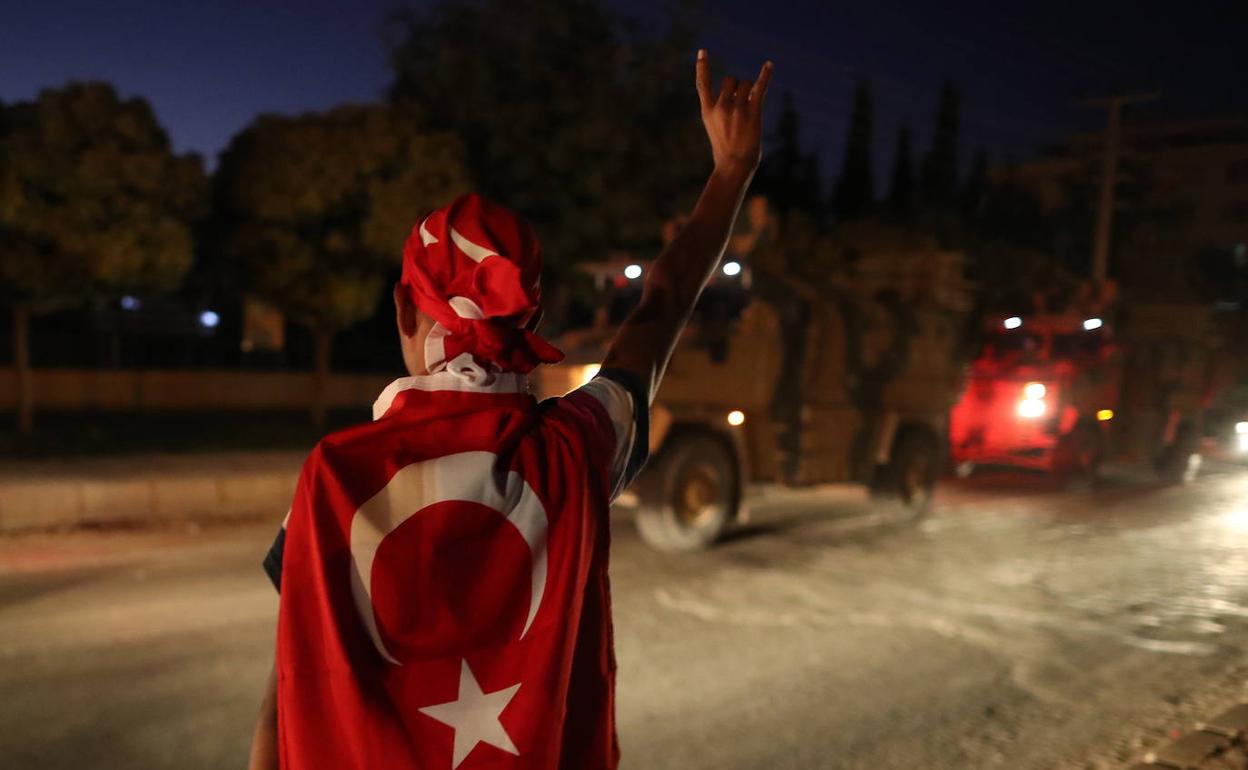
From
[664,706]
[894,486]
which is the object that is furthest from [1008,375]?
[664,706]

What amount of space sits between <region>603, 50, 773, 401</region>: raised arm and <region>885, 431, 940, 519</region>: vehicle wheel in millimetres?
9783

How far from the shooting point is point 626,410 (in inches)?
64.9

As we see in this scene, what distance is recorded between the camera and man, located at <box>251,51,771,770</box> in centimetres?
129

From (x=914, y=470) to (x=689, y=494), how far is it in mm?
3449

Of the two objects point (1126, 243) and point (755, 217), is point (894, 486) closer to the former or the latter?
Answer: point (755, 217)

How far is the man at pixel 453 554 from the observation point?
50.6 inches

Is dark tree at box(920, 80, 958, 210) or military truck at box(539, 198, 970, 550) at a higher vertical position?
dark tree at box(920, 80, 958, 210)

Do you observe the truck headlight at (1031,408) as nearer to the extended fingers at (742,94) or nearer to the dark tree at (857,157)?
the extended fingers at (742,94)

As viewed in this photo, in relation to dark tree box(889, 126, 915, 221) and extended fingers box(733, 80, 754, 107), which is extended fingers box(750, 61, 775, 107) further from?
dark tree box(889, 126, 915, 221)

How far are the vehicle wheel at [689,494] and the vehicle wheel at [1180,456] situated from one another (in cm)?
1060

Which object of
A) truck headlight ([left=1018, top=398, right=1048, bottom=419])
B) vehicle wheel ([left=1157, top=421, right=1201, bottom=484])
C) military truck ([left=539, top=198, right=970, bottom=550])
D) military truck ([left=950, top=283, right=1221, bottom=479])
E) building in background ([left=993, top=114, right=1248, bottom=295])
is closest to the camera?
military truck ([left=539, top=198, right=970, bottom=550])

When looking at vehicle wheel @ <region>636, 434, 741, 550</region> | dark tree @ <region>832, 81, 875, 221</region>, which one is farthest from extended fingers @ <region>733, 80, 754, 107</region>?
dark tree @ <region>832, 81, 875, 221</region>

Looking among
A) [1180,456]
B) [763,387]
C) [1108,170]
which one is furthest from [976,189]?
[763,387]

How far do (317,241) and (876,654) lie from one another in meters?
10.9
